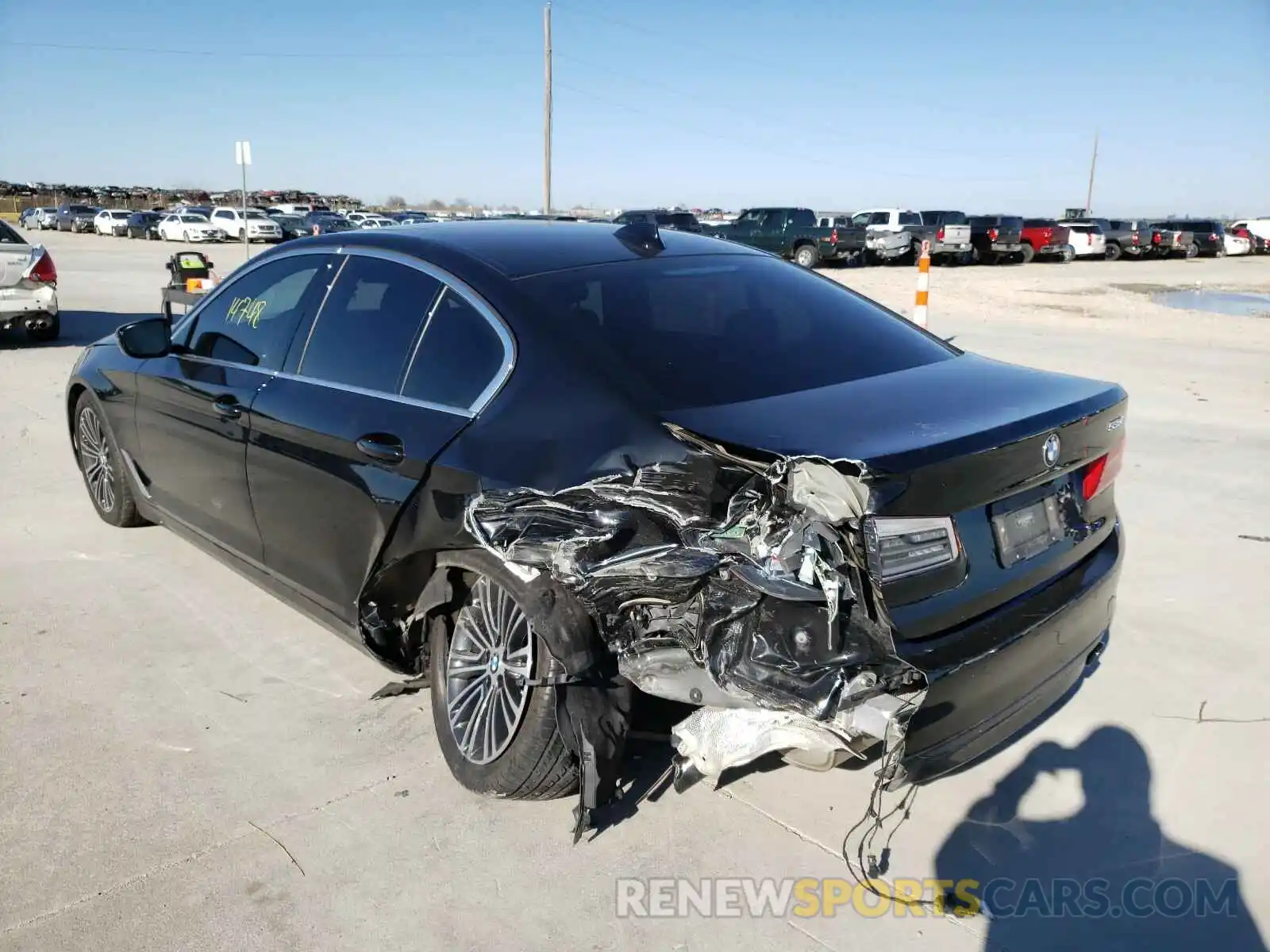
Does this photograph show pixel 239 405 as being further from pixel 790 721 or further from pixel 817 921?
pixel 817 921

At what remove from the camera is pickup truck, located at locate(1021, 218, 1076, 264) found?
1457 inches

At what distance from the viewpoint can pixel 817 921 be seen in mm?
2654

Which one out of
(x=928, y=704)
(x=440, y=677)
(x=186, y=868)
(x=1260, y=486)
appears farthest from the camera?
(x=1260, y=486)

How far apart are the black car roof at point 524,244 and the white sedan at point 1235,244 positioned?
165ft

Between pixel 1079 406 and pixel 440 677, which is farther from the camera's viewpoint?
pixel 440 677

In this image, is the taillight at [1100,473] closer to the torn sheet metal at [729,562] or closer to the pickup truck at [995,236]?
the torn sheet metal at [729,562]

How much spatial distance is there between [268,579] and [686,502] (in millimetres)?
2090

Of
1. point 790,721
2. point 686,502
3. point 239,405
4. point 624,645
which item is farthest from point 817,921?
point 239,405

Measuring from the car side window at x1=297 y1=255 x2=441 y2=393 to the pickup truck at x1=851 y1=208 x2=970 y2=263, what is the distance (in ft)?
99.5

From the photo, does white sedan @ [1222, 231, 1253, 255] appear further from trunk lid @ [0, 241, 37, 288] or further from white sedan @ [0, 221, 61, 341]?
trunk lid @ [0, 241, 37, 288]

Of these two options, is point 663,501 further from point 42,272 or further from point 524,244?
point 42,272

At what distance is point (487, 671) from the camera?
3.07 metres
